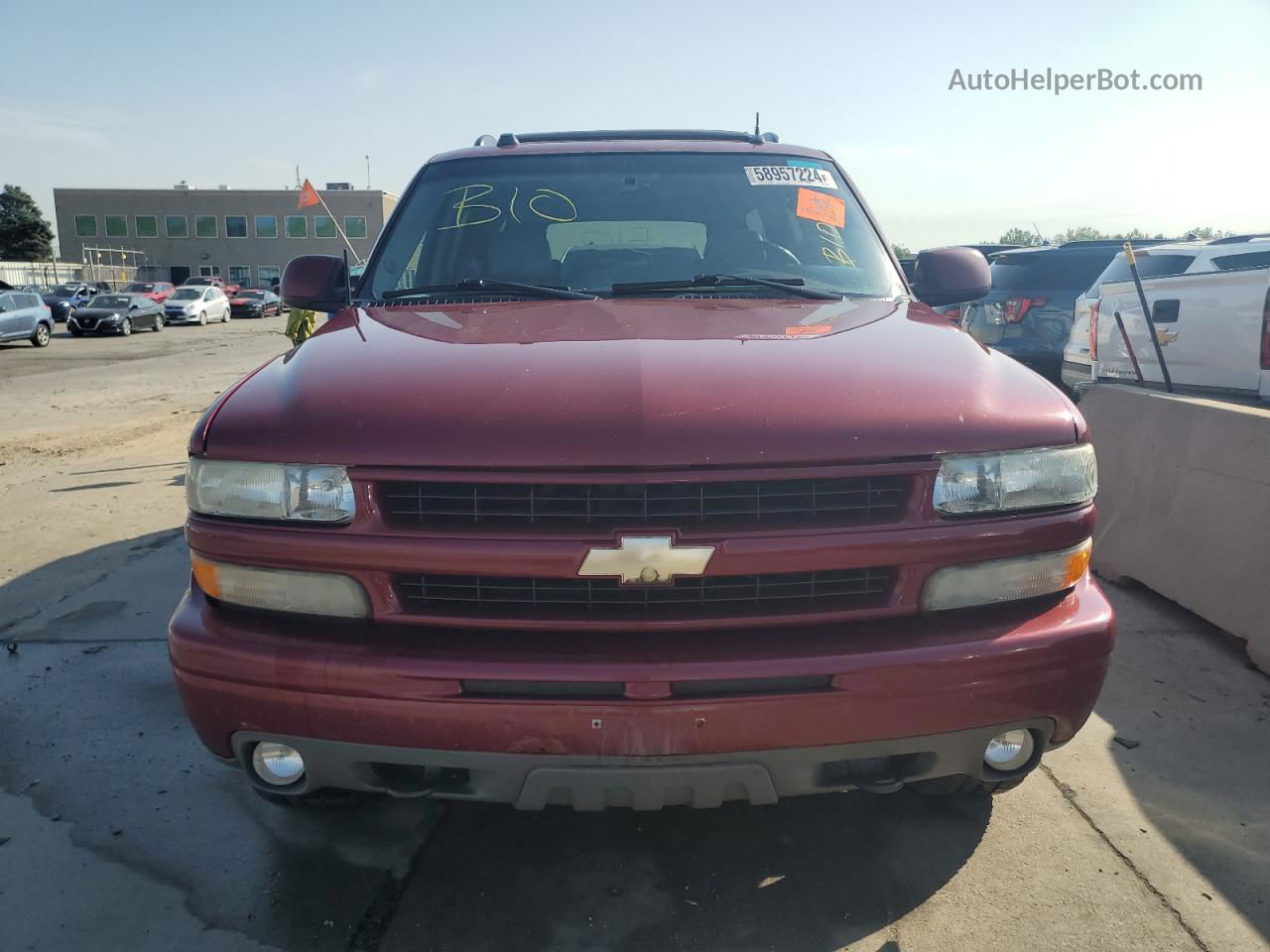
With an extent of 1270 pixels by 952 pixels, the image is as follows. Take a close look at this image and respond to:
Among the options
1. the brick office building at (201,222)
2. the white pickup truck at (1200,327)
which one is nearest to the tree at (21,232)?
the brick office building at (201,222)

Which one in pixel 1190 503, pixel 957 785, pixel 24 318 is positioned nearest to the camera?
pixel 957 785

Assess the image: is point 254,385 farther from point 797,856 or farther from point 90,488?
point 90,488

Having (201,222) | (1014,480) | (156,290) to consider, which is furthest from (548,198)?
(201,222)

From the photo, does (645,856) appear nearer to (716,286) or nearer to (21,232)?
(716,286)

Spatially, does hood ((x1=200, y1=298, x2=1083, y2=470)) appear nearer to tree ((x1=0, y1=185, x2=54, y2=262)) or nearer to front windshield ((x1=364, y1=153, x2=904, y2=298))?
front windshield ((x1=364, y1=153, x2=904, y2=298))

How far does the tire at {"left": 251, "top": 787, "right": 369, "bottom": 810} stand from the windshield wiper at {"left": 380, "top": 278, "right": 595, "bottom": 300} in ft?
4.95

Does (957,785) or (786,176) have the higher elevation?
(786,176)

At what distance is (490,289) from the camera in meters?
2.97

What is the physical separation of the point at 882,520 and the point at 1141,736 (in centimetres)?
187

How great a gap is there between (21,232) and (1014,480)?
9385 centimetres

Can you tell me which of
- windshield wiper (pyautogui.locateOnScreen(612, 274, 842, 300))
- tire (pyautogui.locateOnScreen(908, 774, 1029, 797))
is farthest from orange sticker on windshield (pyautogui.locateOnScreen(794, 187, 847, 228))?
tire (pyautogui.locateOnScreen(908, 774, 1029, 797))

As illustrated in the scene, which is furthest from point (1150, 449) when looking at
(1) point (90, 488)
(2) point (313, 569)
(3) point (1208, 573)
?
(1) point (90, 488)

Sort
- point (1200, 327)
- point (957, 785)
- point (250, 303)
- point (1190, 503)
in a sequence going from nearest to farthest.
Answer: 1. point (957, 785)
2. point (1190, 503)
3. point (1200, 327)
4. point (250, 303)

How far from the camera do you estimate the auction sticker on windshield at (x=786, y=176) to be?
3418 mm
